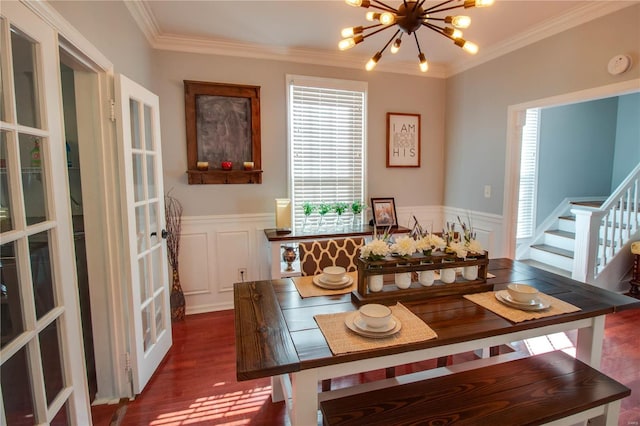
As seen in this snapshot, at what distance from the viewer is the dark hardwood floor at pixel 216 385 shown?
1.87 meters

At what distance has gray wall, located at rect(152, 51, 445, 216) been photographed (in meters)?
2.98

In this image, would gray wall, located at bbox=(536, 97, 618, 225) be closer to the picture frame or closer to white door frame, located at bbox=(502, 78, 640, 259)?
white door frame, located at bbox=(502, 78, 640, 259)

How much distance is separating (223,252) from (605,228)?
13.8ft

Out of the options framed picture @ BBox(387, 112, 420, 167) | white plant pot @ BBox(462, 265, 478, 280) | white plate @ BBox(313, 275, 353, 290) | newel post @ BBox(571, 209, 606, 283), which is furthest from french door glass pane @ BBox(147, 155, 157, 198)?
newel post @ BBox(571, 209, 606, 283)

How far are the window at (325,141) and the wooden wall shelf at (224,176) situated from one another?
1.24 ft

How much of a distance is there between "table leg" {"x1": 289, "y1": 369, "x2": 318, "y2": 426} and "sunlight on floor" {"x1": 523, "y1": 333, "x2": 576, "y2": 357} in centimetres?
208

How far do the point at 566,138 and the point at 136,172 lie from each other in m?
5.53

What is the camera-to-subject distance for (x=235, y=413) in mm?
1916

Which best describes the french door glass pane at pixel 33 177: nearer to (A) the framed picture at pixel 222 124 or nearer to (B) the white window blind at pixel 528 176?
(A) the framed picture at pixel 222 124

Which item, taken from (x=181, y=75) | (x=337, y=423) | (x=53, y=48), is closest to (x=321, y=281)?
(x=337, y=423)

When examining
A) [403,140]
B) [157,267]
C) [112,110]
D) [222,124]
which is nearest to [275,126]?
[222,124]

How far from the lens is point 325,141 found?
3445mm

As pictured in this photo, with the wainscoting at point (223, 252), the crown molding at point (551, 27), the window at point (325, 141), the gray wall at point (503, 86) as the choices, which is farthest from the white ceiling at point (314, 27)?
the wainscoting at point (223, 252)

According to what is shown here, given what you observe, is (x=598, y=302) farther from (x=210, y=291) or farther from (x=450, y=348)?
(x=210, y=291)
